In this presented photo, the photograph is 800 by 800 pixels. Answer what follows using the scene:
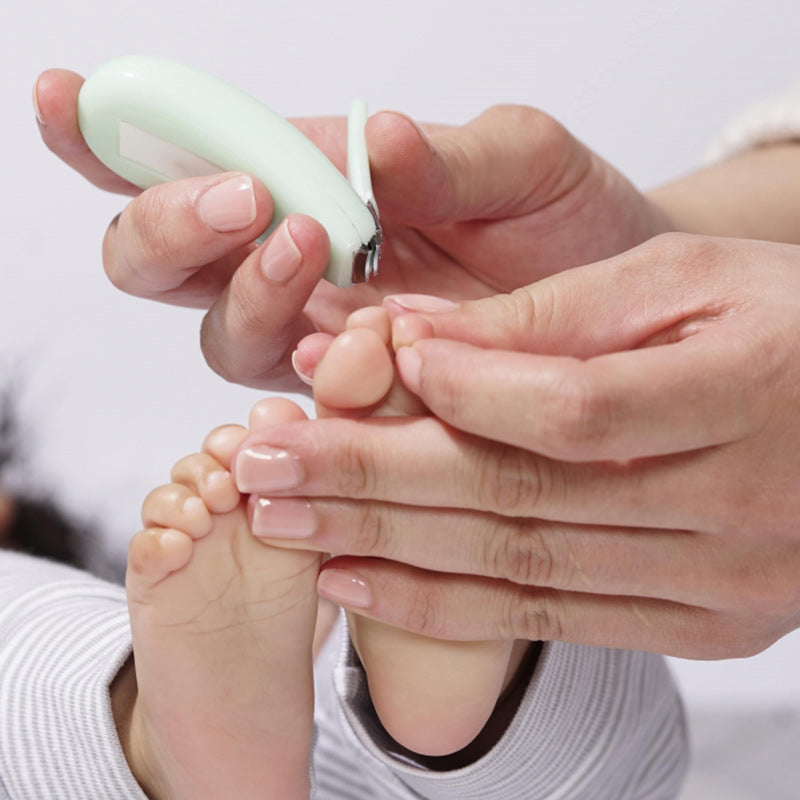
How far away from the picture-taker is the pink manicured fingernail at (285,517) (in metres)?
0.55

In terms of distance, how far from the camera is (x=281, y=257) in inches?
23.5

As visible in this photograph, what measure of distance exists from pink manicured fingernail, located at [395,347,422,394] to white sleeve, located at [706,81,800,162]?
2.46 feet

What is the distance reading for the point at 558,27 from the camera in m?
1.33

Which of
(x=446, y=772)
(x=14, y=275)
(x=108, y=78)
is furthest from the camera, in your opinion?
(x=14, y=275)

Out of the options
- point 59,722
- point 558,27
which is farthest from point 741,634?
point 558,27

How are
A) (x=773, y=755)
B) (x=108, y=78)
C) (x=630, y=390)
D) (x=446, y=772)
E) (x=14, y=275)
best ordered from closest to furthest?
(x=630, y=390)
(x=108, y=78)
(x=446, y=772)
(x=773, y=755)
(x=14, y=275)

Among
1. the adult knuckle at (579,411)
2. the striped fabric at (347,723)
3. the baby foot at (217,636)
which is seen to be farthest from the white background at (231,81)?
the adult knuckle at (579,411)

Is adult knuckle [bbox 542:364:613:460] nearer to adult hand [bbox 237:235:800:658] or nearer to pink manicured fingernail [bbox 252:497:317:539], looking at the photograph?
adult hand [bbox 237:235:800:658]

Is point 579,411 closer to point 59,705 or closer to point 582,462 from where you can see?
point 582,462

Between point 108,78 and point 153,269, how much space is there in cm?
13

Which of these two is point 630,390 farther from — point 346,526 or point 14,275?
point 14,275

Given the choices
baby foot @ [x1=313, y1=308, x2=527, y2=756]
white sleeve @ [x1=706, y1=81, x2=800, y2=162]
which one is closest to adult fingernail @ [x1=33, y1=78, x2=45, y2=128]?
baby foot @ [x1=313, y1=308, x2=527, y2=756]

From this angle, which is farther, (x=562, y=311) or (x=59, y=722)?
(x=59, y=722)

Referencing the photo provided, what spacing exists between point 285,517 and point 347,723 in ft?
0.78
